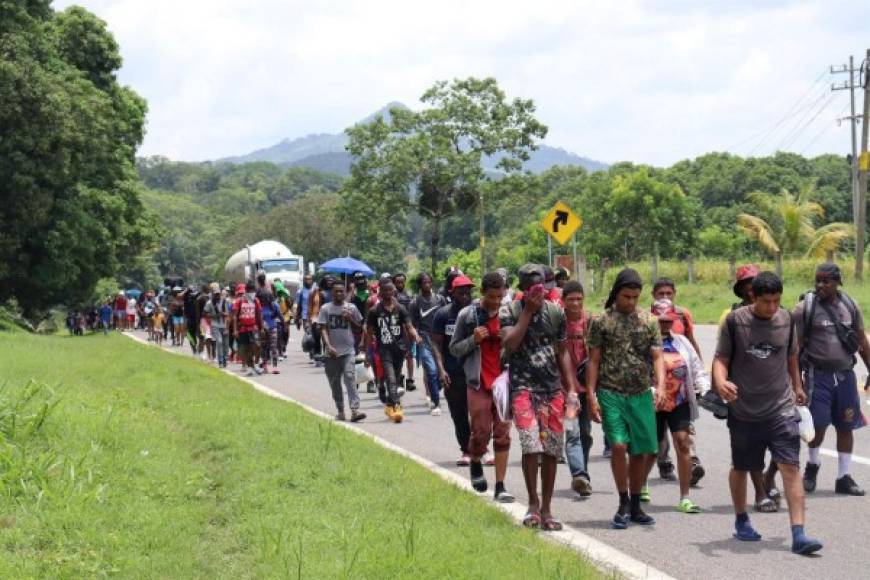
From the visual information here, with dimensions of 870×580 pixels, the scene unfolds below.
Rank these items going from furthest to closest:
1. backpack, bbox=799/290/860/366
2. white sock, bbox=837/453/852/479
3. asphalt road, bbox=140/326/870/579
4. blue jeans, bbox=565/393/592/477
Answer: blue jeans, bbox=565/393/592/477
backpack, bbox=799/290/860/366
white sock, bbox=837/453/852/479
asphalt road, bbox=140/326/870/579

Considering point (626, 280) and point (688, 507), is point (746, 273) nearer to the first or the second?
point (626, 280)

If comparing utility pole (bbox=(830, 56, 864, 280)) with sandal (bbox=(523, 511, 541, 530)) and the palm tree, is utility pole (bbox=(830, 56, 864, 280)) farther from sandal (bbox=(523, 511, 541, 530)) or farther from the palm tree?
sandal (bbox=(523, 511, 541, 530))

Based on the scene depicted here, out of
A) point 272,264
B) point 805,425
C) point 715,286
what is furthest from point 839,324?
point 272,264

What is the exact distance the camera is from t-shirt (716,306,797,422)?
7598mm

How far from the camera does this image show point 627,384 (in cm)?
809

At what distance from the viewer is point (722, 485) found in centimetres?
975

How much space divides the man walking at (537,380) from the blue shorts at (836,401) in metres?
2.36

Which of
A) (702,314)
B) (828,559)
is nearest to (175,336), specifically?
(702,314)

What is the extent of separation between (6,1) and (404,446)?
2657 centimetres

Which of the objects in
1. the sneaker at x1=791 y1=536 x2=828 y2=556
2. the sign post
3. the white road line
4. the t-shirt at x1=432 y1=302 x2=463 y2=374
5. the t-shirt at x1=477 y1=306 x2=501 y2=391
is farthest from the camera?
the sign post

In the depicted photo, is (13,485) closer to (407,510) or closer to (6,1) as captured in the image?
(407,510)

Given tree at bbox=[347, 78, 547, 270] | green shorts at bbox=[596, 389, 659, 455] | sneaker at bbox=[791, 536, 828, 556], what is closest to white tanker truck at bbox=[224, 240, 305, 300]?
tree at bbox=[347, 78, 547, 270]

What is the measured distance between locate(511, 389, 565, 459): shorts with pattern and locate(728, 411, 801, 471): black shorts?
1.11 meters

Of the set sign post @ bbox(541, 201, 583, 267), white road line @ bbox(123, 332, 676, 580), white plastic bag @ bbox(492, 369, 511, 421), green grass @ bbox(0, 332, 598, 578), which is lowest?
white road line @ bbox(123, 332, 676, 580)
